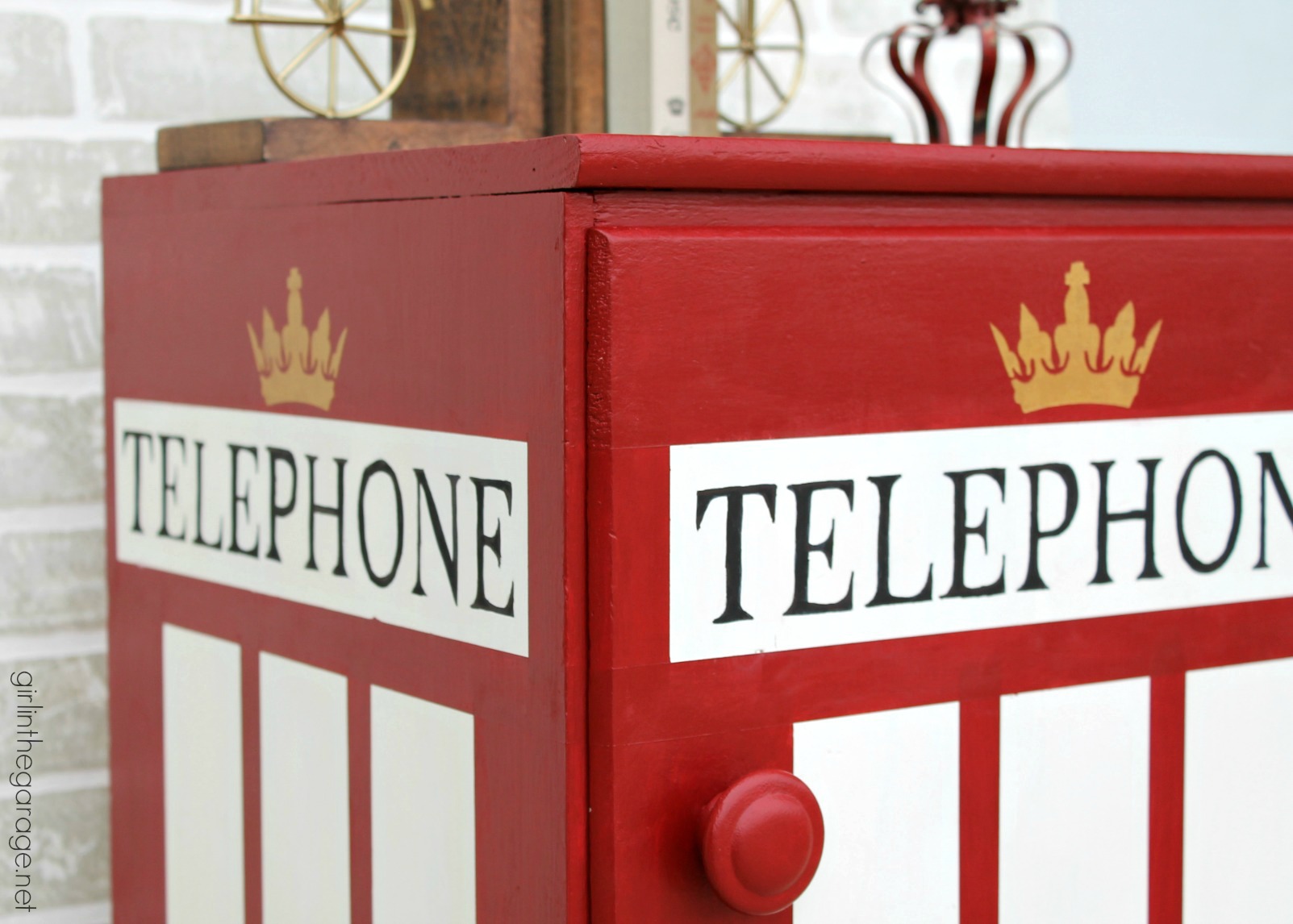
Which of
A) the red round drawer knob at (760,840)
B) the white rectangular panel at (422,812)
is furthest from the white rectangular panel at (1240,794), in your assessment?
the white rectangular panel at (422,812)

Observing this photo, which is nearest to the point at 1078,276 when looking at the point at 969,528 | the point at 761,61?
the point at 969,528

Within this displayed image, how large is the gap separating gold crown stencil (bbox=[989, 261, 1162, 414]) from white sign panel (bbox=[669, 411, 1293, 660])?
0.02m

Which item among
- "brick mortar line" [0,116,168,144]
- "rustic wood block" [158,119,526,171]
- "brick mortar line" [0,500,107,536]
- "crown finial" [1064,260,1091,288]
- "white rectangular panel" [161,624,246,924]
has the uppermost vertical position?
"brick mortar line" [0,116,168,144]

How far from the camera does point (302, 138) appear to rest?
930 mm

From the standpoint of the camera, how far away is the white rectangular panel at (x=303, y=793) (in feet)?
2.82

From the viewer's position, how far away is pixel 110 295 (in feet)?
3.43

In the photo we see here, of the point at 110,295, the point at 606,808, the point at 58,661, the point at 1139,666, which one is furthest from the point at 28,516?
the point at 1139,666

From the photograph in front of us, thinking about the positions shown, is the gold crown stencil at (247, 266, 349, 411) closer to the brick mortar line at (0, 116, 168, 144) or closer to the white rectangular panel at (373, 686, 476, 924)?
the white rectangular panel at (373, 686, 476, 924)

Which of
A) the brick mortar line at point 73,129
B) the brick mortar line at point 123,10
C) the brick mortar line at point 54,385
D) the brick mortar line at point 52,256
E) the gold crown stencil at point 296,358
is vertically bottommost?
the brick mortar line at point 54,385

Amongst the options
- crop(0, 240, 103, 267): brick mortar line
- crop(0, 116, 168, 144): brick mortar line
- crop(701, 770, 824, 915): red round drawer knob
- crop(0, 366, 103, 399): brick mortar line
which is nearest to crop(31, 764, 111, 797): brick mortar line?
crop(0, 366, 103, 399): brick mortar line

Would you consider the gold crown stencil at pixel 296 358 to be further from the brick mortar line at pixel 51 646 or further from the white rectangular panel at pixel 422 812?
the brick mortar line at pixel 51 646

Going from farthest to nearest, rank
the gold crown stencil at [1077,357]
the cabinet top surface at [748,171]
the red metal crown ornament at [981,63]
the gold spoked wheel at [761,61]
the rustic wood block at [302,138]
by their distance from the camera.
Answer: the gold spoked wheel at [761,61] < the red metal crown ornament at [981,63] < the rustic wood block at [302,138] < the gold crown stencil at [1077,357] < the cabinet top surface at [748,171]

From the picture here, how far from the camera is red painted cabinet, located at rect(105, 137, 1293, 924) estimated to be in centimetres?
68

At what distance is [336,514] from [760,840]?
0.30 meters
